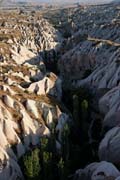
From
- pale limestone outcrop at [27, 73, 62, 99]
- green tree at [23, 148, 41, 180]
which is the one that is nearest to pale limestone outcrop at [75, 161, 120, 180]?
green tree at [23, 148, 41, 180]

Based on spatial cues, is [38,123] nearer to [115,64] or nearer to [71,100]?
[71,100]

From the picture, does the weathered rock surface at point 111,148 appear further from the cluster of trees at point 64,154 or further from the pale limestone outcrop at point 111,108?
the pale limestone outcrop at point 111,108

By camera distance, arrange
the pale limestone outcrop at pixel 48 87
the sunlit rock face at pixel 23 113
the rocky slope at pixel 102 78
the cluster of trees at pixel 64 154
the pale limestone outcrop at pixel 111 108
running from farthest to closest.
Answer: the pale limestone outcrop at pixel 48 87, the pale limestone outcrop at pixel 111 108, the sunlit rock face at pixel 23 113, the rocky slope at pixel 102 78, the cluster of trees at pixel 64 154

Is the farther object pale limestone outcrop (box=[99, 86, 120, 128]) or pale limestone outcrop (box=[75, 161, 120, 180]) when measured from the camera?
pale limestone outcrop (box=[99, 86, 120, 128])

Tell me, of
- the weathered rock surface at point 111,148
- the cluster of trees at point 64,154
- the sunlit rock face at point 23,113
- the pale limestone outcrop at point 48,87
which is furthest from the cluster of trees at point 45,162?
the pale limestone outcrop at point 48,87

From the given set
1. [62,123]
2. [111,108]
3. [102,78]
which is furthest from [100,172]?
[102,78]

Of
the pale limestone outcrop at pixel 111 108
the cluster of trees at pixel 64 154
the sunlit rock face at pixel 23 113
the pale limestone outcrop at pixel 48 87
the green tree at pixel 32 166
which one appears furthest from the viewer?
the pale limestone outcrop at pixel 48 87

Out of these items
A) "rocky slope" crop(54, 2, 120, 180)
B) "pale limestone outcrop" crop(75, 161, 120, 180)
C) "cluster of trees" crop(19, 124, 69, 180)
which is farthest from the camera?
"rocky slope" crop(54, 2, 120, 180)

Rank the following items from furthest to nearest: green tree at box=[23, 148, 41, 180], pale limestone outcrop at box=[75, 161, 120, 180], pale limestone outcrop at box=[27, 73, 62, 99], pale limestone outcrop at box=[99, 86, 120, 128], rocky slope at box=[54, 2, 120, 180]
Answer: pale limestone outcrop at box=[27, 73, 62, 99] < pale limestone outcrop at box=[99, 86, 120, 128] < rocky slope at box=[54, 2, 120, 180] < green tree at box=[23, 148, 41, 180] < pale limestone outcrop at box=[75, 161, 120, 180]

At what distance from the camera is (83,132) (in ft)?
170

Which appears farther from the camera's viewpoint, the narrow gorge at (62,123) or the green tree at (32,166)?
the narrow gorge at (62,123)

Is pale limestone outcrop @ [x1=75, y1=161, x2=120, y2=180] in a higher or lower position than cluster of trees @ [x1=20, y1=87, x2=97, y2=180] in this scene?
higher

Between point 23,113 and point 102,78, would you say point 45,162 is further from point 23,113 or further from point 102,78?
point 102,78

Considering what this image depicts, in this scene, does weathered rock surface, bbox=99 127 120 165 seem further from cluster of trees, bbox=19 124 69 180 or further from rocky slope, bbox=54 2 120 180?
cluster of trees, bbox=19 124 69 180
